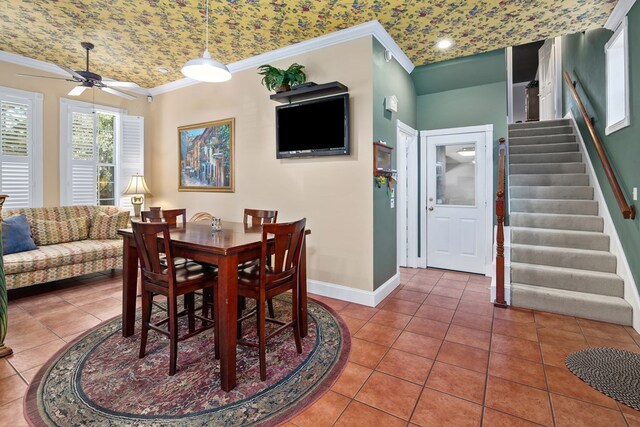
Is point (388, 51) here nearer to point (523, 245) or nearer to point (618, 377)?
point (523, 245)

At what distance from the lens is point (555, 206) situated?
13.4 feet

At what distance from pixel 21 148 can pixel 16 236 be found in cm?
135

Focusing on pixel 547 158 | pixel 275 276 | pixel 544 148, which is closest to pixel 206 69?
pixel 275 276

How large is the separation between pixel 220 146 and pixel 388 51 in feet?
8.28

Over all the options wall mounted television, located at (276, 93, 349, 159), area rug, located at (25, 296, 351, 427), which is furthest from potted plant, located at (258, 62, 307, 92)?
area rug, located at (25, 296, 351, 427)

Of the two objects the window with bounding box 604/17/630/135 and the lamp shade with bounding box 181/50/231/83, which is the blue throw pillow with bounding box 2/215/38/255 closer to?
the lamp shade with bounding box 181/50/231/83

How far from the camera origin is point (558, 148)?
4.95 metres

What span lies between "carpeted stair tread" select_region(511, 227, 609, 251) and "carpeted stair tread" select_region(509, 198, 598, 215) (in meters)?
0.40

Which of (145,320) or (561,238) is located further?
(561,238)

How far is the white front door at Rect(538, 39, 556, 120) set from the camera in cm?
636

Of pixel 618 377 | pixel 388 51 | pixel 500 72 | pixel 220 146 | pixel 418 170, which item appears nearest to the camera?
pixel 618 377

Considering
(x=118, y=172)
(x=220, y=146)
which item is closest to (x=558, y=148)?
(x=220, y=146)

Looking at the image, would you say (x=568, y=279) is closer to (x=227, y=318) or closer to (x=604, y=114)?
(x=604, y=114)

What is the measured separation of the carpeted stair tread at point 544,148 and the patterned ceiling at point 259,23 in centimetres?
210
